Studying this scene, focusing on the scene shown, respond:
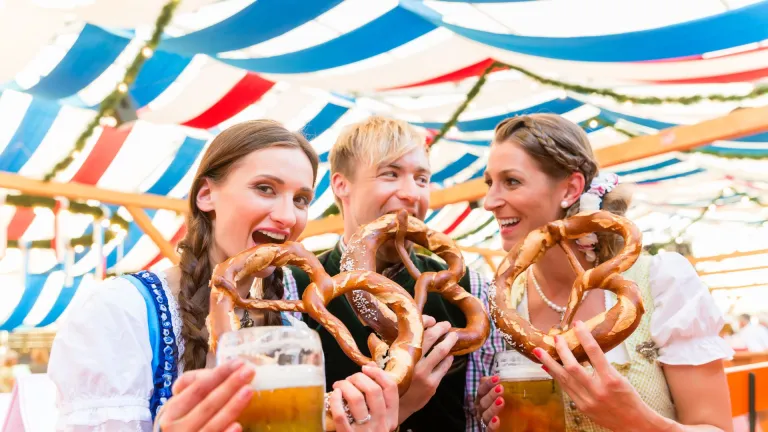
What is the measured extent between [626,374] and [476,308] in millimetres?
451

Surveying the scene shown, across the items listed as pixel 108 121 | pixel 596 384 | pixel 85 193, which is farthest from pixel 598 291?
pixel 85 193

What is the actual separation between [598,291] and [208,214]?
3.36 ft

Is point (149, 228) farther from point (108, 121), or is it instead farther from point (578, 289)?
point (578, 289)

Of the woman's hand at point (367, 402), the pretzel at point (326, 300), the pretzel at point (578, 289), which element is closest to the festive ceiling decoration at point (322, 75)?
the pretzel at point (578, 289)

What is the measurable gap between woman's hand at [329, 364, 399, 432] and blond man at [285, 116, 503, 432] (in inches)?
22.3

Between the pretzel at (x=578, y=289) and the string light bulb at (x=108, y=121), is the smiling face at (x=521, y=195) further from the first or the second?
the string light bulb at (x=108, y=121)

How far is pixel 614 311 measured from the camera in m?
1.24

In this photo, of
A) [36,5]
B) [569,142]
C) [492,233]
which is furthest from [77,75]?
[492,233]

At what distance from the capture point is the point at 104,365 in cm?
120

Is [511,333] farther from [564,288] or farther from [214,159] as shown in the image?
[214,159]

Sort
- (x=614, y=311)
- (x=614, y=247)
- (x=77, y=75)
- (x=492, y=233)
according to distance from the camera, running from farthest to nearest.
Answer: (x=492, y=233), (x=77, y=75), (x=614, y=247), (x=614, y=311)

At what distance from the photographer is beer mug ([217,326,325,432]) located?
799 mm

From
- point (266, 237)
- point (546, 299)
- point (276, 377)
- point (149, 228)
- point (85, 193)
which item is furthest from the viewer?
point (149, 228)

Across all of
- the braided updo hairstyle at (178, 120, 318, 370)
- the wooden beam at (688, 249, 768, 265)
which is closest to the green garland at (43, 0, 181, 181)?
the braided updo hairstyle at (178, 120, 318, 370)
